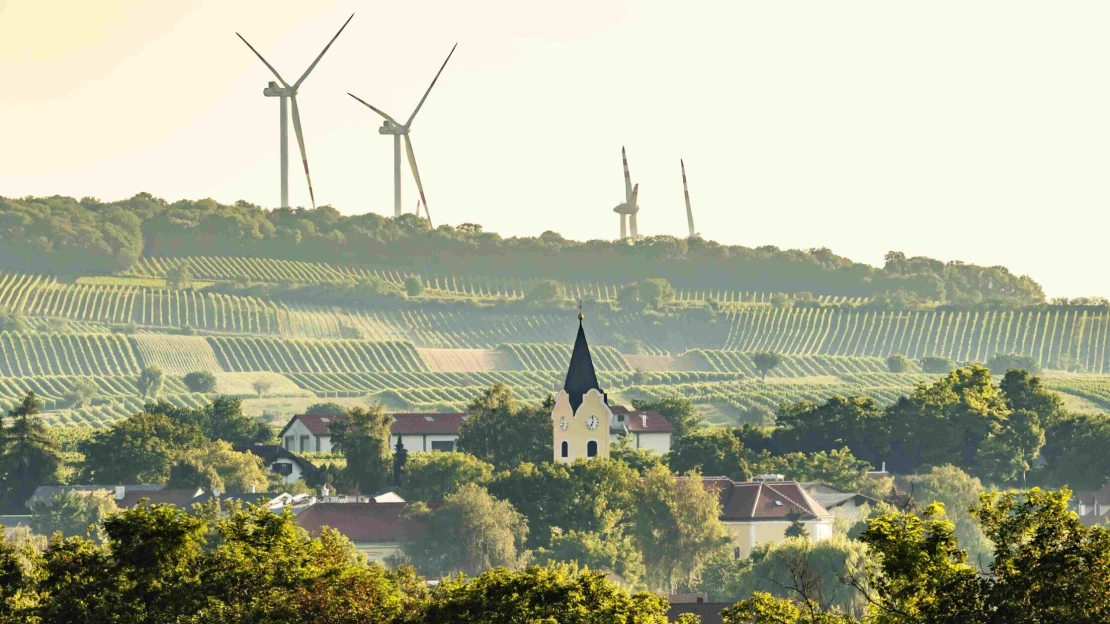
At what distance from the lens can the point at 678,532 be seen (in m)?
126

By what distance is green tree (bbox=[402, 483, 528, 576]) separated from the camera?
405 feet

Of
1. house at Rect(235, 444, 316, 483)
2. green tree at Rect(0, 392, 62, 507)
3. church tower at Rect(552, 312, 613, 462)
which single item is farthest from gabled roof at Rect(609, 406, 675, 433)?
green tree at Rect(0, 392, 62, 507)

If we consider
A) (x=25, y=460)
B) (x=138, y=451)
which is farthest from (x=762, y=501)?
(x=25, y=460)

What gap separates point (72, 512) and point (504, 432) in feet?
83.8

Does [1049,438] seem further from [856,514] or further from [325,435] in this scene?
[325,435]

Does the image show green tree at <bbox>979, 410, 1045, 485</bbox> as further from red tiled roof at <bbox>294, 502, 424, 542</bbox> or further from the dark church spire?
red tiled roof at <bbox>294, 502, 424, 542</bbox>

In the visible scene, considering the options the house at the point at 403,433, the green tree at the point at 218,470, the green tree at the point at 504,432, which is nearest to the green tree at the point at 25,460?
the green tree at the point at 218,470

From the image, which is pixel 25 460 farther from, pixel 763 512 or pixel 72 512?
pixel 763 512

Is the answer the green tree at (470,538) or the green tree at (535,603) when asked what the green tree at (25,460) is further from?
the green tree at (535,603)

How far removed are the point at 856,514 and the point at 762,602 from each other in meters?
87.9

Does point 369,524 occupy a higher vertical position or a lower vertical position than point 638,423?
lower

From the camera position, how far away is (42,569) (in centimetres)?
5341

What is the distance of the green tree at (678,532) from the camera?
123 m

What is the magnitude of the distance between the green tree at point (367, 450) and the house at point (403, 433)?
9221 mm
